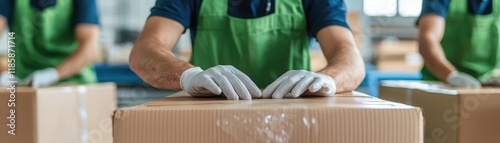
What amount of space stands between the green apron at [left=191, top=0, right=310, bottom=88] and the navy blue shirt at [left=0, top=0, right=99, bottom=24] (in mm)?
949

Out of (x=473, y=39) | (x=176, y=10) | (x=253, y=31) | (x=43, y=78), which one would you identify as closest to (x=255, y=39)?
(x=253, y=31)

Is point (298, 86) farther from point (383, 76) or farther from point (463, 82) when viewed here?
point (383, 76)

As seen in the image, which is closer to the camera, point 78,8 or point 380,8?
point 78,8

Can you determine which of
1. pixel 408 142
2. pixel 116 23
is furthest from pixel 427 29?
pixel 116 23

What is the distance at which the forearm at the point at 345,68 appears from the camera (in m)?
1.29

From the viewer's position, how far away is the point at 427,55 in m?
2.34

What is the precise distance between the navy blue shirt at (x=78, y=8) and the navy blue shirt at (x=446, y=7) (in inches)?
52.3

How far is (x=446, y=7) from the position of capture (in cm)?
237

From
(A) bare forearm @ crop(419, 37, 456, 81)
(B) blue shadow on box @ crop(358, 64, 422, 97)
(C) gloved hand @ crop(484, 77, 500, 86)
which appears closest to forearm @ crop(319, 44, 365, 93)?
(C) gloved hand @ crop(484, 77, 500, 86)

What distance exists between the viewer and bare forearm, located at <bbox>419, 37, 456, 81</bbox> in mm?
2211

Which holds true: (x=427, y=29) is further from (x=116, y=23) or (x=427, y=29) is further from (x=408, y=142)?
(x=116, y=23)

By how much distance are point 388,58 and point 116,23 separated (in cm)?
246

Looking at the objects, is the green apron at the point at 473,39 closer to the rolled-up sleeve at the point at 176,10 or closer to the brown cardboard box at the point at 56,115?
the rolled-up sleeve at the point at 176,10

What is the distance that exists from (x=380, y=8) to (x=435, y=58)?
371 centimetres
